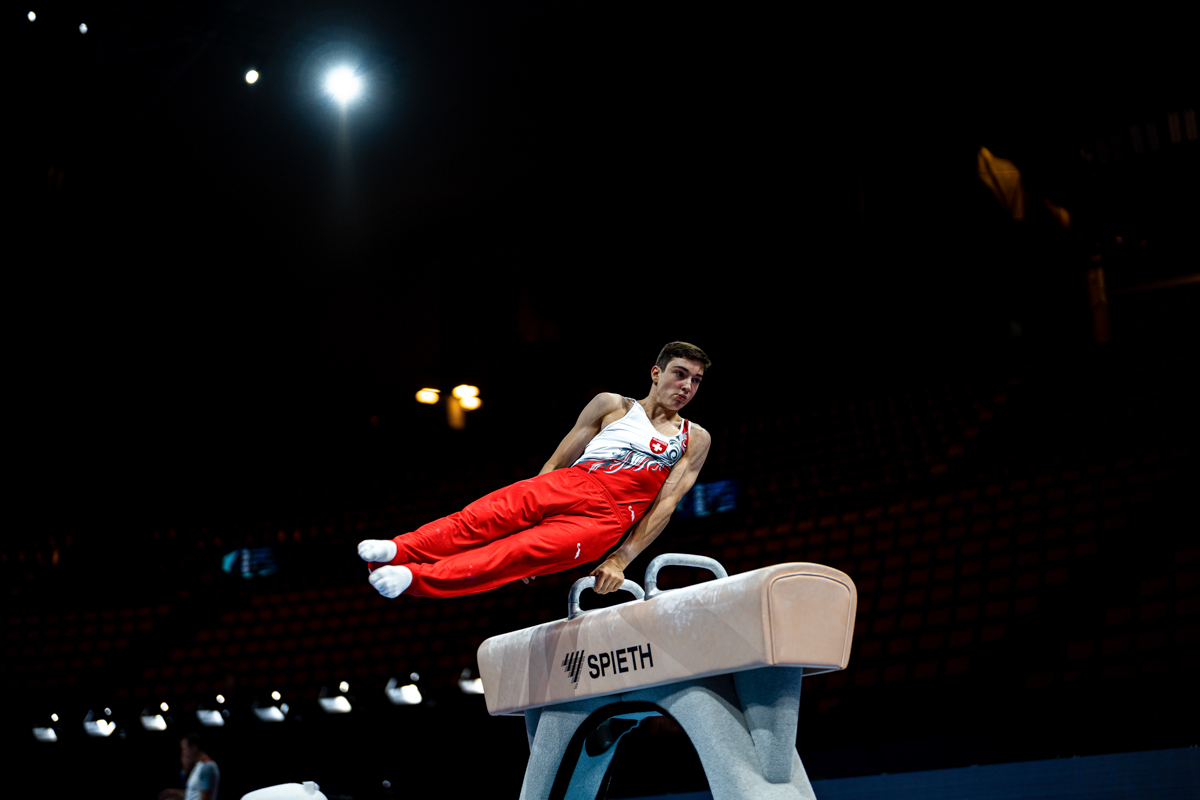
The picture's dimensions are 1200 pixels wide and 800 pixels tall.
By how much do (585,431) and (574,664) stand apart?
0.78 metres

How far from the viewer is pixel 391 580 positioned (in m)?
2.31

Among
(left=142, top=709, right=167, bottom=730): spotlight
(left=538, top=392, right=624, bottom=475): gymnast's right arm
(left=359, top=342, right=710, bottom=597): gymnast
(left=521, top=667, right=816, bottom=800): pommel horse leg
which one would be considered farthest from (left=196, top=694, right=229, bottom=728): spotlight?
(left=521, top=667, right=816, bottom=800): pommel horse leg

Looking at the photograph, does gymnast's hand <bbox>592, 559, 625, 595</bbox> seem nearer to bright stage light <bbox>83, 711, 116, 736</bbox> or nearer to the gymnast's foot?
the gymnast's foot

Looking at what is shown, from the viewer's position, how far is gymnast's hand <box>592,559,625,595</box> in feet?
8.75

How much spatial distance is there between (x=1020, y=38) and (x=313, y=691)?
31.9ft

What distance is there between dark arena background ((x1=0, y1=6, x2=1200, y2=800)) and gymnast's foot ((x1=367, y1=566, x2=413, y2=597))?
10.6ft

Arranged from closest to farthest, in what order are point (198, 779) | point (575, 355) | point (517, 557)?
point (517, 557)
point (198, 779)
point (575, 355)

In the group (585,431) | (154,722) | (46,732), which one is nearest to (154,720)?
(154,722)

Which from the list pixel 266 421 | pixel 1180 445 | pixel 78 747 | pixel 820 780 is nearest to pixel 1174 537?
pixel 1180 445

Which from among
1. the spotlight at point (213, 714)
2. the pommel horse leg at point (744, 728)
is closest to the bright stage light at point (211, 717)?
the spotlight at point (213, 714)

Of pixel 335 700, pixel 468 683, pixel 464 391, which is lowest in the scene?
pixel 335 700

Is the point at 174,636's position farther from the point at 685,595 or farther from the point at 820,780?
the point at 685,595

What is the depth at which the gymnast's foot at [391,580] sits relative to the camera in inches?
89.9

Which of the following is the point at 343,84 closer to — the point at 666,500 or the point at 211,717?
the point at 211,717
